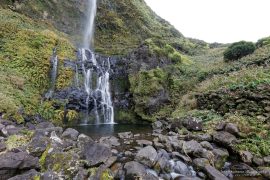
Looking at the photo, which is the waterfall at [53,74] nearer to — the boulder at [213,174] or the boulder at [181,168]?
the boulder at [181,168]

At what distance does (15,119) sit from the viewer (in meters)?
13.9

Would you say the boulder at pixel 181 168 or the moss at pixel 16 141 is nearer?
the boulder at pixel 181 168

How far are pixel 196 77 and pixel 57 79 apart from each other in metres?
13.1

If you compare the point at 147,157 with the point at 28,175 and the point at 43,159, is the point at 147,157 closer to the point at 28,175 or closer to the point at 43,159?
the point at 43,159

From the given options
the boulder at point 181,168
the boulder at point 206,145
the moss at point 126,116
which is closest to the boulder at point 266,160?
the boulder at point 206,145

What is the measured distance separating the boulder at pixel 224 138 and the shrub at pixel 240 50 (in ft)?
48.4

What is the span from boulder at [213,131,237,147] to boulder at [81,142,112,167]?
488cm

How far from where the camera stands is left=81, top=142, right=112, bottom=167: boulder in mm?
7611

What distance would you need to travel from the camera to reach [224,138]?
9859mm

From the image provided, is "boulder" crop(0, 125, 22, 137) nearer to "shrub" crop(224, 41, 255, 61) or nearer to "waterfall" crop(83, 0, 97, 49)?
"shrub" crop(224, 41, 255, 61)

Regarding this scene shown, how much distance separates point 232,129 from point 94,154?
625 centimetres

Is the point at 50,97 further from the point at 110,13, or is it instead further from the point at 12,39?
the point at 110,13

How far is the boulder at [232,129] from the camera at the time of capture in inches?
400

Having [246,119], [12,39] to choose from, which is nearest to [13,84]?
[12,39]
